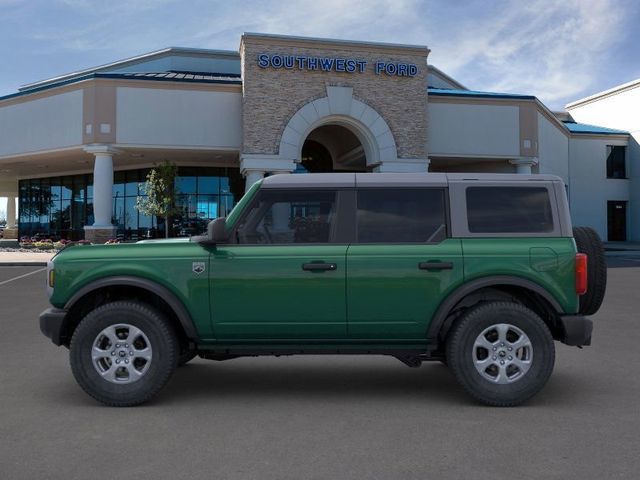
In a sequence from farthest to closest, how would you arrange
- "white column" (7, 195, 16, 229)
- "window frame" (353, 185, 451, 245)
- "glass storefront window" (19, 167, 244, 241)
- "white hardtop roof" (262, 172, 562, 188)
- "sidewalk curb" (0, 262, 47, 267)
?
"white column" (7, 195, 16, 229) → "glass storefront window" (19, 167, 244, 241) → "sidewalk curb" (0, 262, 47, 267) → "white hardtop roof" (262, 172, 562, 188) → "window frame" (353, 185, 451, 245)

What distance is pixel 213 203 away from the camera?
111 ft

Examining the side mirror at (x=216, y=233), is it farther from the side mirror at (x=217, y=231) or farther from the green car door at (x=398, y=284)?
the green car door at (x=398, y=284)

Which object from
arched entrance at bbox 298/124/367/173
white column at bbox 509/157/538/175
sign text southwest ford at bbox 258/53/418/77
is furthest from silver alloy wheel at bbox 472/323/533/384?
white column at bbox 509/157/538/175

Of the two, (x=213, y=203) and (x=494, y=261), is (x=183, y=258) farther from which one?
(x=213, y=203)

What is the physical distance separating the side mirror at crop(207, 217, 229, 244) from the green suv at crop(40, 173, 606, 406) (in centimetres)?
2

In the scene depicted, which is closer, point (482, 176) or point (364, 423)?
point (364, 423)

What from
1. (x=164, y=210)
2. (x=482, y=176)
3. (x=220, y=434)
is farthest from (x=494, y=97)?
(x=220, y=434)

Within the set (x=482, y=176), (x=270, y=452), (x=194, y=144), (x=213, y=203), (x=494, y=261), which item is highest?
(x=194, y=144)

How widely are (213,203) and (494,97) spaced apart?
1621 centimetres

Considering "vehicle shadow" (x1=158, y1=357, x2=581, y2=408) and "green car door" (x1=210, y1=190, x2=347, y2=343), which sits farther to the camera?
"vehicle shadow" (x1=158, y1=357, x2=581, y2=408)

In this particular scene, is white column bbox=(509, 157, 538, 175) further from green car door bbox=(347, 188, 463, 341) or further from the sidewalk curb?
green car door bbox=(347, 188, 463, 341)

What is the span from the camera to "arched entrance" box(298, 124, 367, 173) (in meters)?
32.7

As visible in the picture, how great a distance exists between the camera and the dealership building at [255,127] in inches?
1059

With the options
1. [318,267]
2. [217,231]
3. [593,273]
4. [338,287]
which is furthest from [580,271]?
[217,231]
